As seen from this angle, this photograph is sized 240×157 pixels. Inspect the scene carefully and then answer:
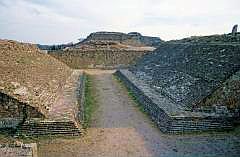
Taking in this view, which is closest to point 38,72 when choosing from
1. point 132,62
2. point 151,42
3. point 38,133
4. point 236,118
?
point 38,133

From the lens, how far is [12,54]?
15.6 meters

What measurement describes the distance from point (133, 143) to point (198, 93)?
321 centimetres

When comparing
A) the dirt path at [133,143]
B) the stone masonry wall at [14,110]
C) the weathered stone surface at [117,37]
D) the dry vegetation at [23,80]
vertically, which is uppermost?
the weathered stone surface at [117,37]

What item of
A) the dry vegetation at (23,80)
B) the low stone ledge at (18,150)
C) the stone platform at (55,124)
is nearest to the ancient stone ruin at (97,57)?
the dry vegetation at (23,80)

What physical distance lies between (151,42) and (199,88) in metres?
34.4

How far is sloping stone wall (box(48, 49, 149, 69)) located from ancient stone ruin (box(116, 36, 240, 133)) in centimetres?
1455

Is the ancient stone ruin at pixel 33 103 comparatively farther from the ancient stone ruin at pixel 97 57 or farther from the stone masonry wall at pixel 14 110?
the ancient stone ruin at pixel 97 57

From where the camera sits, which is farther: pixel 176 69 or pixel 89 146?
pixel 176 69

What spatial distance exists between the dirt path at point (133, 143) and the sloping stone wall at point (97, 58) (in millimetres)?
18840

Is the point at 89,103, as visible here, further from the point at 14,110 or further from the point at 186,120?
the point at 186,120

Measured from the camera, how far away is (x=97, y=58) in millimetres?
31344

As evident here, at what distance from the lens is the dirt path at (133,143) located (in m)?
8.89

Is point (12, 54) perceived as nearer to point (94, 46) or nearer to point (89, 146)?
point (89, 146)

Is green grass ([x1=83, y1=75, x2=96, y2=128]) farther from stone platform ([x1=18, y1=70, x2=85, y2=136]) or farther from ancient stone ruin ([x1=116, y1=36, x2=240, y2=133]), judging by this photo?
ancient stone ruin ([x1=116, y1=36, x2=240, y2=133])
